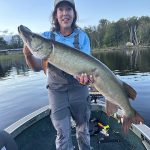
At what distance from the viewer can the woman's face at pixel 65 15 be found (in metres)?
4.68

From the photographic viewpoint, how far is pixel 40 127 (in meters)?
7.08

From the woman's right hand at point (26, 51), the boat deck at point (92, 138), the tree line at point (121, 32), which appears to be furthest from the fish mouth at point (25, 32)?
the tree line at point (121, 32)

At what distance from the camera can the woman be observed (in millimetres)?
4652

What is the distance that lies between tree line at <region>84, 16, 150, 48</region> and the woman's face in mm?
86438

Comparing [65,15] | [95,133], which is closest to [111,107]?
[65,15]

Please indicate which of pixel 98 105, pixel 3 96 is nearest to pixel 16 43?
pixel 3 96

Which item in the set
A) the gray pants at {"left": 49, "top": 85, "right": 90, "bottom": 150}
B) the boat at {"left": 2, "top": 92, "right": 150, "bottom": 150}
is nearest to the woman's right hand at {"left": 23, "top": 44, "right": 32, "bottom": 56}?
the gray pants at {"left": 49, "top": 85, "right": 90, "bottom": 150}

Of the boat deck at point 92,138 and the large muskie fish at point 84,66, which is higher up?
the large muskie fish at point 84,66

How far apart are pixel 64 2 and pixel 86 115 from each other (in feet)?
5.99

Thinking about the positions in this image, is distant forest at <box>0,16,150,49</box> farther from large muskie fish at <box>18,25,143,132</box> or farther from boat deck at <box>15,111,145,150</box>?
large muskie fish at <box>18,25,143,132</box>

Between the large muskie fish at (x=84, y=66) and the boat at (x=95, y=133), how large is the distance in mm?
1555

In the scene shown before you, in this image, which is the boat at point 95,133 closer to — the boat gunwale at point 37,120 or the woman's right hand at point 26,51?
the boat gunwale at point 37,120

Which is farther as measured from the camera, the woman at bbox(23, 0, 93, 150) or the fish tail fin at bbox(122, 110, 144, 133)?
the woman at bbox(23, 0, 93, 150)

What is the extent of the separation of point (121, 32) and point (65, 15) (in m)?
92.0
